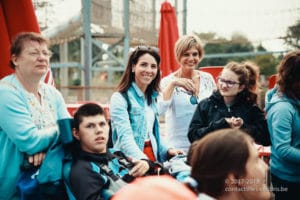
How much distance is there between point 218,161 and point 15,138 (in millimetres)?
1044

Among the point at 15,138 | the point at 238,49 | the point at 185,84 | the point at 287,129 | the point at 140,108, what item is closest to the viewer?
the point at 15,138

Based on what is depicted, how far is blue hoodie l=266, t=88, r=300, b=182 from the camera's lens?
2.28 metres

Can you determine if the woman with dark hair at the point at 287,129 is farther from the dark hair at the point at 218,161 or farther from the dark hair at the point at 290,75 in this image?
the dark hair at the point at 218,161

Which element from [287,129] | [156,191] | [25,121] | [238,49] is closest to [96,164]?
[25,121]

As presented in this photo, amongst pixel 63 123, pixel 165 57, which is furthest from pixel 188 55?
pixel 165 57

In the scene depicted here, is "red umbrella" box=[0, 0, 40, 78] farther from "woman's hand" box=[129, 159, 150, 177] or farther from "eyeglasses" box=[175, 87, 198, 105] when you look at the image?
"eyeglasses" box=[175, 87, 198, 105]

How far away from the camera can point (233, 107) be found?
253cm

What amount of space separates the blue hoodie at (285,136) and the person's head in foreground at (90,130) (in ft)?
3.69

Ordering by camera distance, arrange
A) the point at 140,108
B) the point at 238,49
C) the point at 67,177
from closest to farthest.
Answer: the point at 67,177 → the point at 140,108 → the point at 238,49

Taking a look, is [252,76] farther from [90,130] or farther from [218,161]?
[218,161]

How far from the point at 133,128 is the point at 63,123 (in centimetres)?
61

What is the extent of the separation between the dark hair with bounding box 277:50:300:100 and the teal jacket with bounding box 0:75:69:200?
1546mm

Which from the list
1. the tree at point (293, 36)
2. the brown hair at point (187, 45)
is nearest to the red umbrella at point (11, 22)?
the brown hair at point (187, 45)

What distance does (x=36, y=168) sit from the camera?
73.3 inches
